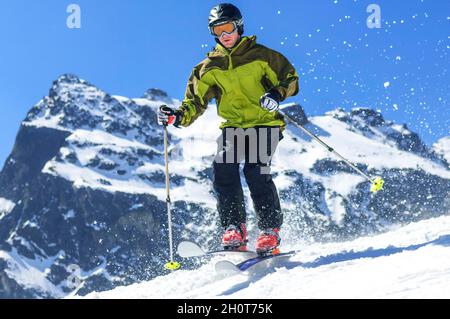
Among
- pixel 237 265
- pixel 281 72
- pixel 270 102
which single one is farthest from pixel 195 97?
pixel 237 265

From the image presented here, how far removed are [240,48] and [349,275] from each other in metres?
3.31

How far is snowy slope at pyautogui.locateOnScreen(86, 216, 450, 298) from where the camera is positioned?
3947 millimetres

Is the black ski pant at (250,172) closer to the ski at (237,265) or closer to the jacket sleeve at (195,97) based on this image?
the jacket sleeve at (195,97)

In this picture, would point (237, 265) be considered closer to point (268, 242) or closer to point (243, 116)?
point (268, 242)

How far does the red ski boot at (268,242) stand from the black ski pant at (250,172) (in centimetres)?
7

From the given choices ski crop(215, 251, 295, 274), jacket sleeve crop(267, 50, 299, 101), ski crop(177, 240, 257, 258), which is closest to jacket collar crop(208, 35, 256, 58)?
jacket sleeve crop(267, 50, 299, 101)

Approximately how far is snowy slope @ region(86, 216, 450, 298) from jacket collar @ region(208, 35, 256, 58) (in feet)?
7.89

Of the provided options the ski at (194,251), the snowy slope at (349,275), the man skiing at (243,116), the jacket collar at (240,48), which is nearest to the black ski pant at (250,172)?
the man skiing at (243,116)

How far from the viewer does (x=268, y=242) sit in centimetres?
677

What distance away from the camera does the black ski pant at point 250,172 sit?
6879 millimetres

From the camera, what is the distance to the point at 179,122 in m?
7.15

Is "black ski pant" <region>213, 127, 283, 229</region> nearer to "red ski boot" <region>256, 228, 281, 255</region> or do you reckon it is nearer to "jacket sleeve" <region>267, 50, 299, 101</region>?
"red ski boot" <region>256, 228, 281, 255</region>
